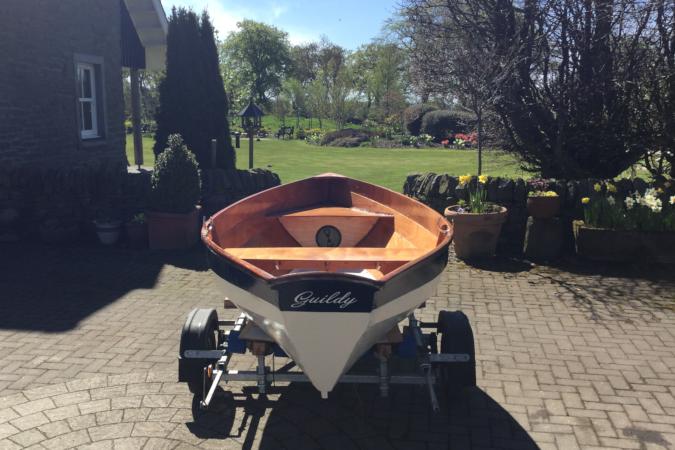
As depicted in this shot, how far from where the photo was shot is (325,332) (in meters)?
3.96

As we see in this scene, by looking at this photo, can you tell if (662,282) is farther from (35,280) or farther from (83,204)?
(83,204)

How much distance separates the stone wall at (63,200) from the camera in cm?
1058

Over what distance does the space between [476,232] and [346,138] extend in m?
25.6

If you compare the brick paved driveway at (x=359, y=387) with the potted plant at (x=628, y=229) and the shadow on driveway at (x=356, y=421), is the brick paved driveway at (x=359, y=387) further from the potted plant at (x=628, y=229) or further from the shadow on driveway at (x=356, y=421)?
the potted plant at (x=628, y=229)

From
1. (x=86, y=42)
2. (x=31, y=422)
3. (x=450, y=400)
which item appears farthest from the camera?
(x=86, y=42)

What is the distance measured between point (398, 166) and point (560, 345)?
1563 centimetres

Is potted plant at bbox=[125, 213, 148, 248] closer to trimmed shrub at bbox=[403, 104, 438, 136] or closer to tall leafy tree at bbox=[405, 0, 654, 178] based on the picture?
tall leafy tree at bbox=[405, 0, 654, 178]

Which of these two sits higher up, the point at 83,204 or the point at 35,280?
the point at 83,204

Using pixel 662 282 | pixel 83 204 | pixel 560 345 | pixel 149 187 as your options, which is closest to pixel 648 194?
pixel 662 282

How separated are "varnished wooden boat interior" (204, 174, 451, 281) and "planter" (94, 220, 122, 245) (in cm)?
421

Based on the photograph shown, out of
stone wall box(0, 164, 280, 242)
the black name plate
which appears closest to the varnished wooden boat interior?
the black name plate

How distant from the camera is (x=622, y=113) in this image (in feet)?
35.4

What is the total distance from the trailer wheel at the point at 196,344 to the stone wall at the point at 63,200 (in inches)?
234

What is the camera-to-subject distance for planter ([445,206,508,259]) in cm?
924
